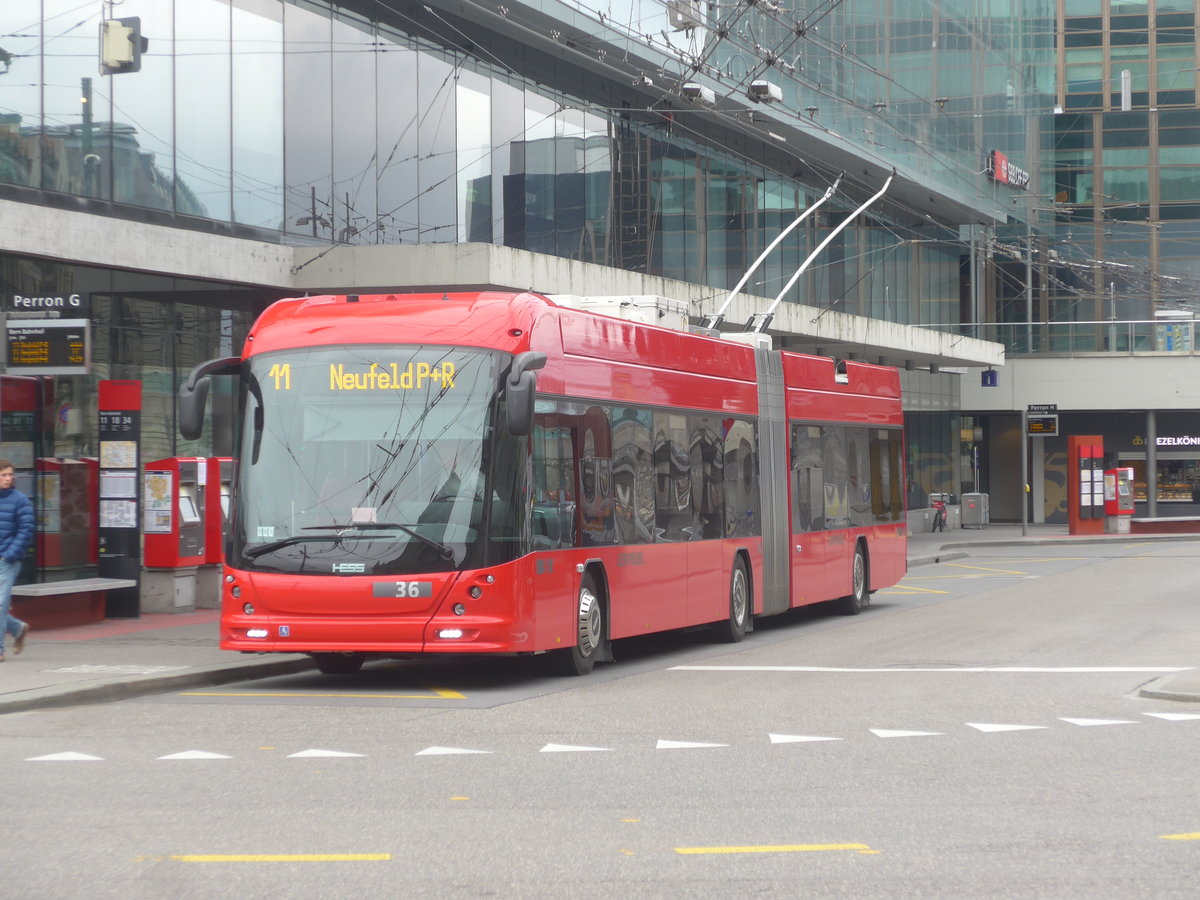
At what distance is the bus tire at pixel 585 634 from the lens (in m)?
15.0

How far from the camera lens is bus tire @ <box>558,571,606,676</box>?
49.2 ft

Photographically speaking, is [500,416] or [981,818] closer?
[981,818]

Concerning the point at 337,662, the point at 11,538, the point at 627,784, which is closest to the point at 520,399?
the point at 337,662

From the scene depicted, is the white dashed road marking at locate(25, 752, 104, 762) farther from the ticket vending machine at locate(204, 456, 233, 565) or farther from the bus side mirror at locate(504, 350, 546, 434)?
the ticket vending machine at locate(204, 456, 233, 565)

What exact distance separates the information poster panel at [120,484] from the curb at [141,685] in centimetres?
433

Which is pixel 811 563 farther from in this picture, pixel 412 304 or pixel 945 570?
pixel 945 570

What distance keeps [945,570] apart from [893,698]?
73.3 feet

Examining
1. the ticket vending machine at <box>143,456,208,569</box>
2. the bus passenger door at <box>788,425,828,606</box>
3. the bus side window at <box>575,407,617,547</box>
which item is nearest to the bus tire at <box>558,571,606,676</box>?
the bus side window at <box>575,407,617,547</box>

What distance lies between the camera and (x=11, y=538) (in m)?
15.3

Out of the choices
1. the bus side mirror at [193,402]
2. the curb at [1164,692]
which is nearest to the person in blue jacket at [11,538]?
the bus side mirror at [193,402]

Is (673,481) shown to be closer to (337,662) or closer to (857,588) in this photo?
(337,662)

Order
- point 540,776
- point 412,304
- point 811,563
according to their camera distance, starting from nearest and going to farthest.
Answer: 1. point 540,776
2. point 412,304
3. point 811,563

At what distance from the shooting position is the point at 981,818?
814 centimetres

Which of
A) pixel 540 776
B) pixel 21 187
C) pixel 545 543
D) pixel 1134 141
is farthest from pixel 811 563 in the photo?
pixel 1134 141
